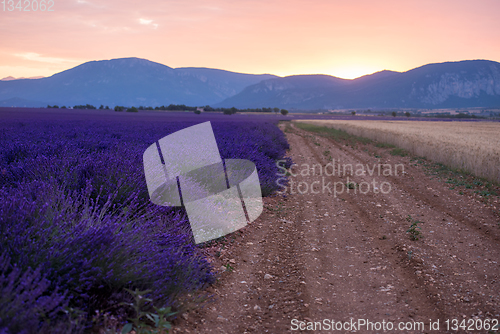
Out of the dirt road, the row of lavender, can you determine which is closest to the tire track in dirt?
the dirt road

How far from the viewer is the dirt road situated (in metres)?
2.71

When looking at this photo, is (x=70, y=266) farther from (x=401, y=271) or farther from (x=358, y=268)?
(x=401, y=271)

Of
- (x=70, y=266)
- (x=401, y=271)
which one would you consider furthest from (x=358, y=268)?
(x=70, y=266)

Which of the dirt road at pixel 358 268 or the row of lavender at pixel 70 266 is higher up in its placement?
the row of lavender at pixel 70 266

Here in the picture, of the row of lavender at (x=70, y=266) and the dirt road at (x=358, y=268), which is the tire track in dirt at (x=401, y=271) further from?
the row of lavender at (x=70, y=266)

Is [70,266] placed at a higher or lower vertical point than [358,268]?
higher

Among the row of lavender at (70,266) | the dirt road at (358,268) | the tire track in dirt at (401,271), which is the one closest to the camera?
the row of lavender at (70,266)

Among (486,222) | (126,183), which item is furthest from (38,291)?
(486,222)

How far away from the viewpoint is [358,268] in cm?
370

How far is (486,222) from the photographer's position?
5.47m

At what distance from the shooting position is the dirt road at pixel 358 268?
106 inches

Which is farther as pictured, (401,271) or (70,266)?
(401,271)

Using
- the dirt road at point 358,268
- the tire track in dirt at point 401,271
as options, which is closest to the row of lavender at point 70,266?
the dirt road at point 358,268

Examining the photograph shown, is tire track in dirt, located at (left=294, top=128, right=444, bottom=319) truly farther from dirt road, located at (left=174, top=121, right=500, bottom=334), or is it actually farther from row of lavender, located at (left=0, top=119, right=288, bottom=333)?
row of lavender, located at (left=0, top=119, right=288, bottom=333)
